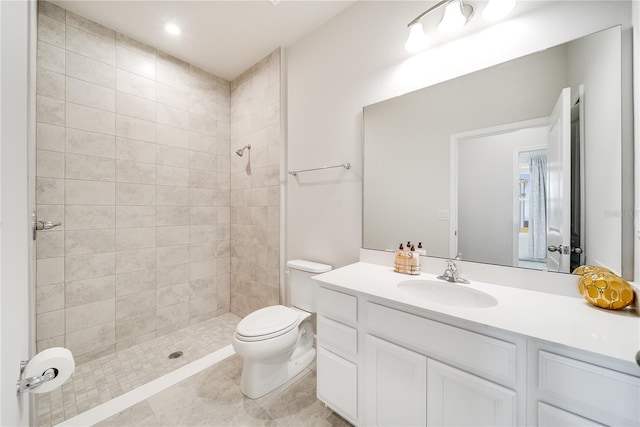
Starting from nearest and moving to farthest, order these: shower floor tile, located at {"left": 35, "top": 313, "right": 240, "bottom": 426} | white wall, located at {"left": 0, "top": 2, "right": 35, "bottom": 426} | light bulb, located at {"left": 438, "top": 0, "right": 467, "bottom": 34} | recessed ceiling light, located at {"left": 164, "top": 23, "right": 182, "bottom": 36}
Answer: white wall, located at {"left": 0, "top": 2, "right": 35, "bottom": 426} → light bulb, located at {"left": 438, "top": 0, "right": 467, "bottom": 34} → shower floor tile, located at {"left": 35, "top": 313, "right": 240, "bottom": 426} → recessed ceiling light, located at {"left": 164, "top": 23, "right": 182, "bottom": 36}

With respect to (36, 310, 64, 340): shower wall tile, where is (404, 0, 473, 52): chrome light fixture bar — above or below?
above

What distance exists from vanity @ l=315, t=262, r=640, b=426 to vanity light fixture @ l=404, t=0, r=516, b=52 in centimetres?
132

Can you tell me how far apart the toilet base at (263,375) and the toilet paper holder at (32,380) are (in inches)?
45.0

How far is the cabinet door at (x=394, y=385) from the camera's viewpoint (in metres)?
0.97

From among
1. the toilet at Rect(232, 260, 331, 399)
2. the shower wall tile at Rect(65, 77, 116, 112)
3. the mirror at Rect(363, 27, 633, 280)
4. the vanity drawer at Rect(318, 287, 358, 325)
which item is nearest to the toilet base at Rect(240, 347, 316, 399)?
the toilet at Rect(232, 260, 331, 399)

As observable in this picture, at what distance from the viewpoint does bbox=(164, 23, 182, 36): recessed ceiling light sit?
1943mm

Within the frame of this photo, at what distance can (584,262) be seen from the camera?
1.03 meters

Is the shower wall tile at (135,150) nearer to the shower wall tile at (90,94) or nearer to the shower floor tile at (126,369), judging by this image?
the shower wall tile at (90,94)

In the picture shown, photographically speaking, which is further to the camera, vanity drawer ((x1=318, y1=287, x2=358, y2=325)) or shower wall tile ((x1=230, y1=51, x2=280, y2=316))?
shower wall tile ((x1=230, y1=51, x2=280, y2=316))

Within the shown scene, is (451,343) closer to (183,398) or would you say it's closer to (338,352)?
(338,352)

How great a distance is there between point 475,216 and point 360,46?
4.52ft

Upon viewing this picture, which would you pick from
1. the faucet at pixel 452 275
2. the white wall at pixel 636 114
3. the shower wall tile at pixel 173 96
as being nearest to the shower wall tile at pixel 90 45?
the shower wall tile at pixel 173 96

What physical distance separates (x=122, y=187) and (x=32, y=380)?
192cm

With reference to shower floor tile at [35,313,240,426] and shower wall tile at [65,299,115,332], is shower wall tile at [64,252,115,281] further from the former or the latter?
shower floor tile at [35,313,240,426]
